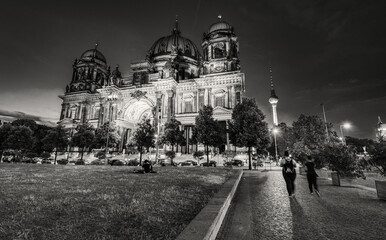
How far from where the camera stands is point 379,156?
8039mm

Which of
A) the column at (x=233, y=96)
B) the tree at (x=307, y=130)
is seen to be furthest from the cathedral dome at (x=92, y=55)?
the tree at (x=307, y=130)

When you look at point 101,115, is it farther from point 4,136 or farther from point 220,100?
point 220,100

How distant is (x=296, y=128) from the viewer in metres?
47.3

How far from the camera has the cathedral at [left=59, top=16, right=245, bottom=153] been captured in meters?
50.4

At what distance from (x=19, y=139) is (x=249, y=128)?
47.8 metres

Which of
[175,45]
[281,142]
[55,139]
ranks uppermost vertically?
[175,45]

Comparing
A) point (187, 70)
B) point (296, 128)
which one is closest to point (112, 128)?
point (187, 70)

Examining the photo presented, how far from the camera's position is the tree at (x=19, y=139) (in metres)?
40.6

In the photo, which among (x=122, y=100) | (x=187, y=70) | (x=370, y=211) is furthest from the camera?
(x=187, y=70)

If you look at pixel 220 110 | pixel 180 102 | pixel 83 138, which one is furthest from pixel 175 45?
pixel 83 138

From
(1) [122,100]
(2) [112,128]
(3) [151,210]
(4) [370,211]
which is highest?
(1) [122,100]

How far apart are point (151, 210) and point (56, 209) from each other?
2.01 metres

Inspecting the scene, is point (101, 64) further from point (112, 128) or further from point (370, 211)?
point (370, 211)

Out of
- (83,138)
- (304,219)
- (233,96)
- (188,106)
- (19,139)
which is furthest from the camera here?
(188,106)
